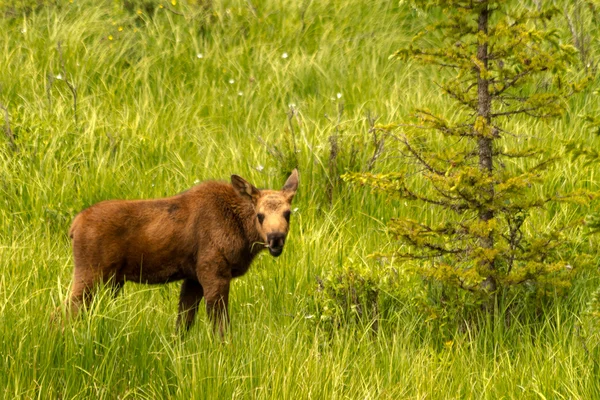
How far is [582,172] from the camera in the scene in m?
9.28

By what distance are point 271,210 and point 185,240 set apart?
748 millimetres

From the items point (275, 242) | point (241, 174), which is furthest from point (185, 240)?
point (241, 174)

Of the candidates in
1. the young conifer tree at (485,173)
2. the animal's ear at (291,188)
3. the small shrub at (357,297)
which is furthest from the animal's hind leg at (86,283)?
the young conifer tree at (485,173)

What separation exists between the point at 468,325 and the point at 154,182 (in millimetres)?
3871

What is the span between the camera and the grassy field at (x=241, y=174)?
6.03 metres

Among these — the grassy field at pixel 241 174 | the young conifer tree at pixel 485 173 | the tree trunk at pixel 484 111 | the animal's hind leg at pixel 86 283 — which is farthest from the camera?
the animal's hind leg at pixel 86 283

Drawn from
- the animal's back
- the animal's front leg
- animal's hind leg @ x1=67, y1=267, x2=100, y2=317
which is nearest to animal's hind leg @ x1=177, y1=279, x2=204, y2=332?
the animal's back

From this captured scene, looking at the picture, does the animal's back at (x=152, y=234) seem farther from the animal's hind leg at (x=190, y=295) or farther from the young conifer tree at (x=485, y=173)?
the young conifer tree at (x=485, y=173)

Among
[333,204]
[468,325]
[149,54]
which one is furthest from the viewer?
[149,54]

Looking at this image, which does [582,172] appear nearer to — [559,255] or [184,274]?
[559,255]

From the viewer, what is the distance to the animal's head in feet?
22.6

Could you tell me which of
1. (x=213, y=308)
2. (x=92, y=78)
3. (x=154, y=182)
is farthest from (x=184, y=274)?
(x=92, y=78)

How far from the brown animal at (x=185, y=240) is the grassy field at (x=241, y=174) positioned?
9.9 inches

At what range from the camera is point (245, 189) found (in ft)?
24.1
